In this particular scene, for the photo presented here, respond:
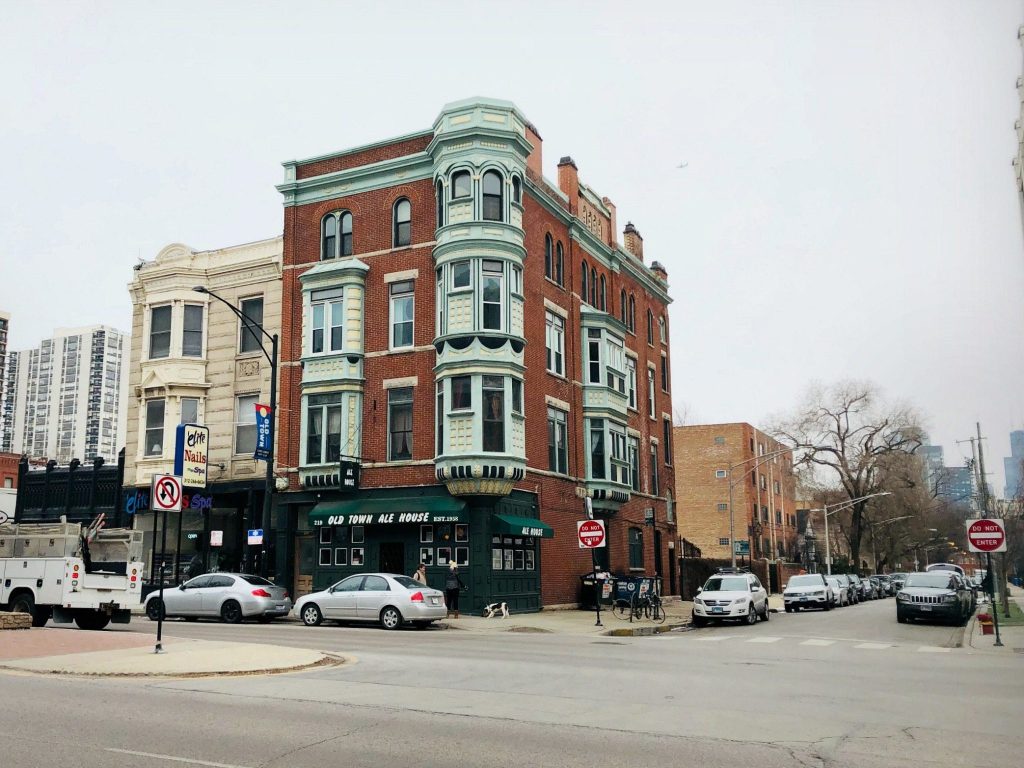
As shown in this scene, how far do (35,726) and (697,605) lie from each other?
2359 centimetres

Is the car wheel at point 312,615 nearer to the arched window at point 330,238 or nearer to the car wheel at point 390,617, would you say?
the car wheel at point 390,617

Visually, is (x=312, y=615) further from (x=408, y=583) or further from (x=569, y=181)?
(x=569, y=181)

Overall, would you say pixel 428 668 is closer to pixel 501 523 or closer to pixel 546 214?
pixel 501 523

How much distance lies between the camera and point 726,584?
31125 mm

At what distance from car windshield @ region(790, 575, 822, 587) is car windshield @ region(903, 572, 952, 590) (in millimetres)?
9542

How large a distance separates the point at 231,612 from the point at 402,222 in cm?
1473

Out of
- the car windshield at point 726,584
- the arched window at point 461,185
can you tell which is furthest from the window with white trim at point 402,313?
the car windshield at point 726,584

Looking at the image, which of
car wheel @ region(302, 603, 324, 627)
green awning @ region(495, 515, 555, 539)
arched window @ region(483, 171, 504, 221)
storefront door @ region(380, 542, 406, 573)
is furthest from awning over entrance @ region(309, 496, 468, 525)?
arched window @ region(483, 171, 504, 221)

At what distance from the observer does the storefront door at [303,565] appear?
33.9m

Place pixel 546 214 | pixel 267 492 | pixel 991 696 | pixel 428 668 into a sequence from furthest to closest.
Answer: pixel 546 214, pixel 267 492, pixel 428 668, pixel 991 696

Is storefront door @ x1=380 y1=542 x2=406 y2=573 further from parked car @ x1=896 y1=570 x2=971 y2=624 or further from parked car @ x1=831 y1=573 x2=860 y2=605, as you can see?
parked car @ x1=831 y1=573 x2=860 y2=605

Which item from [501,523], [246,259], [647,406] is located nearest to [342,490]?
[501,523]

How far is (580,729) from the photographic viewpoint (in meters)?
9.70

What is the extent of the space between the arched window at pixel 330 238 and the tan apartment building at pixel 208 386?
2.31m
